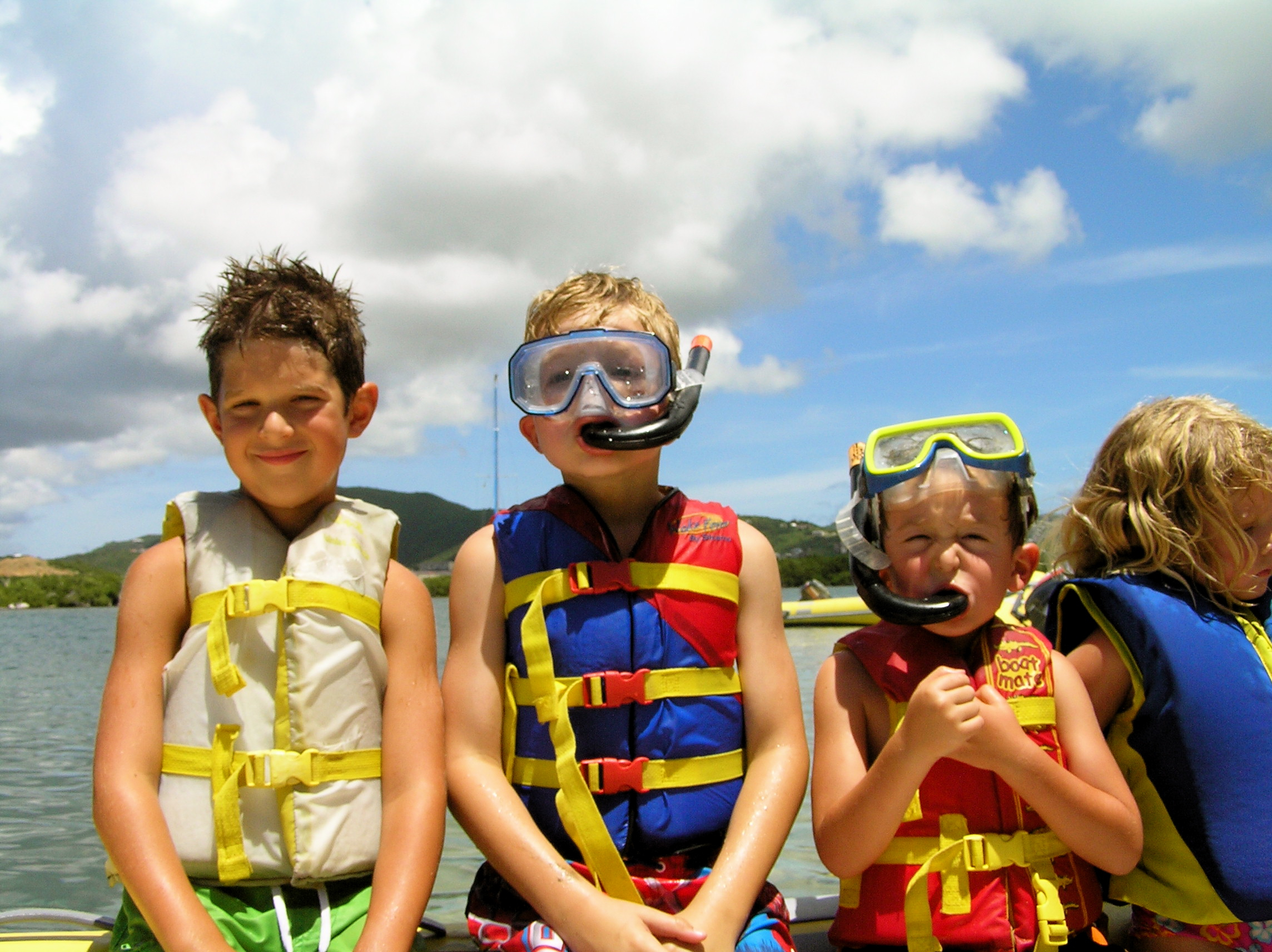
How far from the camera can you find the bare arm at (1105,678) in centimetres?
235

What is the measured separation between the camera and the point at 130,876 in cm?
188

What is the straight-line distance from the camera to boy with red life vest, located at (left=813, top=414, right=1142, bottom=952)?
6.30 feet

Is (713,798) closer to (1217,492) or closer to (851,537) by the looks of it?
(851,537)

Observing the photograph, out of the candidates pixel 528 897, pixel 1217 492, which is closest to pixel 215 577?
pixel 528 897

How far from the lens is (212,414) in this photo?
2301 mm

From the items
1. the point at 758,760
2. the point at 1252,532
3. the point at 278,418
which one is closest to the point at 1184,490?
the point at 1252,532

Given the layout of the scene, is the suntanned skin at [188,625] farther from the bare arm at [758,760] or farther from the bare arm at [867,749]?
the bare arm at [867,749]

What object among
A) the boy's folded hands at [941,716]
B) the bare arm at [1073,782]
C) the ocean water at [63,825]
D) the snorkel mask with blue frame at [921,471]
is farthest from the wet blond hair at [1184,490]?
the ocean water at [63,825]

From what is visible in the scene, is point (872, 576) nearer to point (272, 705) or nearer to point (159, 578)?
point (272, 705)

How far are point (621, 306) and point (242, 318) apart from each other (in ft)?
3.08

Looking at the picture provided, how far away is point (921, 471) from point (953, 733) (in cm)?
66

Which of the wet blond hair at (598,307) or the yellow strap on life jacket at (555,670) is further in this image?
the wet blond hair at (598,307)

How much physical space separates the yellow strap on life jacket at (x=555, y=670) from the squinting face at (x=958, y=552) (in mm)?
420

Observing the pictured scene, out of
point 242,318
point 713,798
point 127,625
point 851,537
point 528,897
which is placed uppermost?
point 242,318
